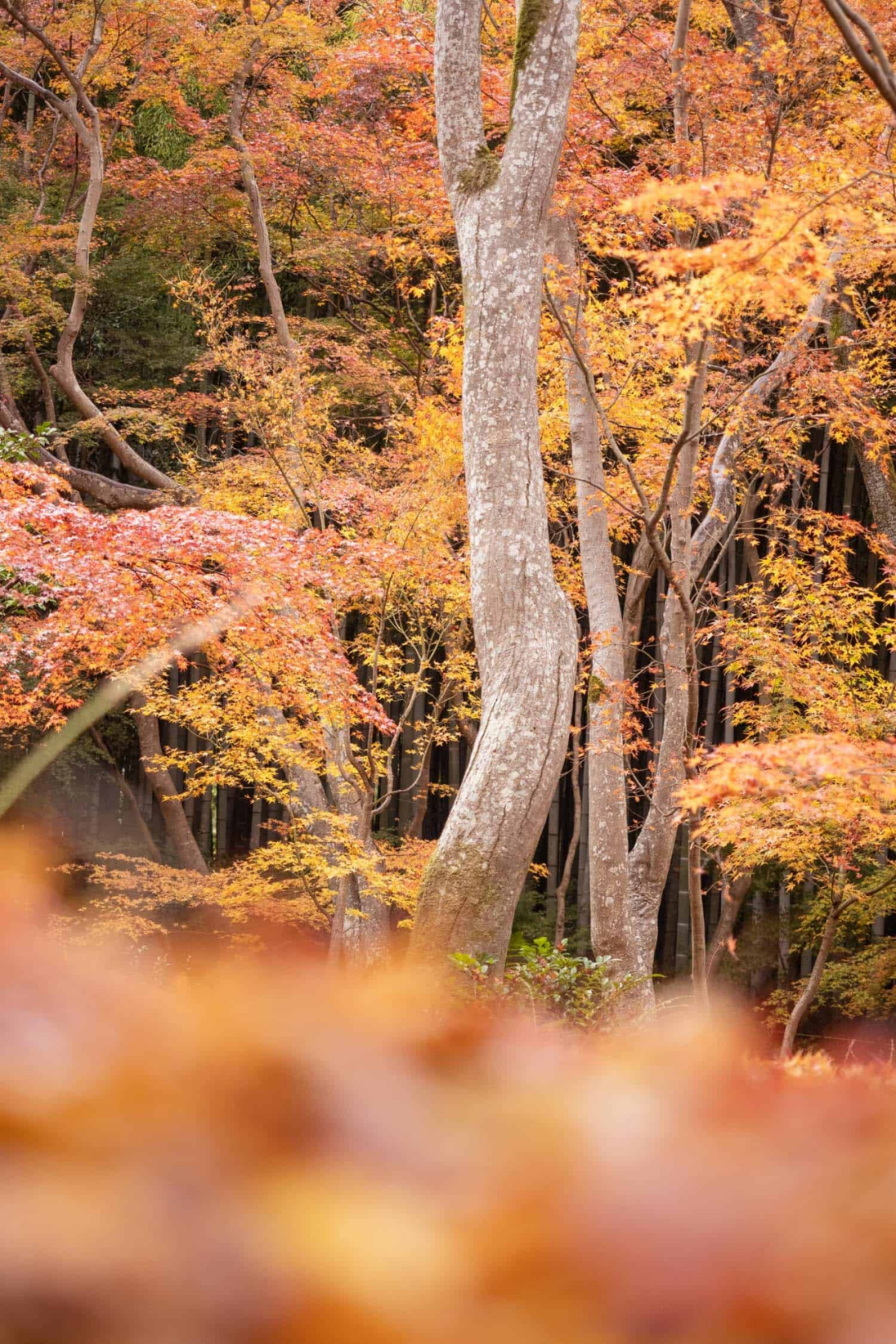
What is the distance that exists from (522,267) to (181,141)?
28.5 feet

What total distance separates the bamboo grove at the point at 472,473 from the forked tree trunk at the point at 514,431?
1 cm

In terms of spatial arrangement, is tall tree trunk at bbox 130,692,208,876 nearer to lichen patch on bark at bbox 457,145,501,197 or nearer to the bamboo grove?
the bamboo grove

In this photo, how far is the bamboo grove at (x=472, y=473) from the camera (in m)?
4.36

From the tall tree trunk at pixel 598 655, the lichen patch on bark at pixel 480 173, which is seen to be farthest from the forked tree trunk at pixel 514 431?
the tall tree trunk at pixel 598 655

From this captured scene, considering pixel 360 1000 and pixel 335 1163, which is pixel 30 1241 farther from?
pixel 360 1000

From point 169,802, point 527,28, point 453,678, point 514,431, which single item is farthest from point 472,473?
point 169,802

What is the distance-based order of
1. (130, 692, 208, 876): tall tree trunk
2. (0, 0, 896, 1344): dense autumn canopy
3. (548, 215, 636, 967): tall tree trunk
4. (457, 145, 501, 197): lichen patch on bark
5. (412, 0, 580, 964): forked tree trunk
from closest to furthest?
1. (0, 0, 896, 1344): dense autumn canopy
2. (412, 0, 580, 964): forked tree trunk
3. (457, 145, 501, 197): lichen patch on bark
4. (548, 215, 636, 967): tall tree trunk
5. (130, 692, 208, 876): tall tree trunk

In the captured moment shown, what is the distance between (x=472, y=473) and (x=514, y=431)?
0.23 m

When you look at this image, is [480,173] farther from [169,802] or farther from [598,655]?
[169,802]

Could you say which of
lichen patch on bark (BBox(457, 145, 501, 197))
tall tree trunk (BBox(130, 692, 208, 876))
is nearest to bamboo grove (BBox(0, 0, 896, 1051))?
lichen patch on bark (BBox(457, 145, 501, 197))

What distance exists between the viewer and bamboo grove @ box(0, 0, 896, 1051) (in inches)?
171

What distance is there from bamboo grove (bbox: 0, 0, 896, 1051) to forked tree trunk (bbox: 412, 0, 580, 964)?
0.05 ft

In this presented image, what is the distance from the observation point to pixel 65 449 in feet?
41.5

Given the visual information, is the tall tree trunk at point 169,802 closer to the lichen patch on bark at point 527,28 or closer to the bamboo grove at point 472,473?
the bamboo grove at point 472,473
